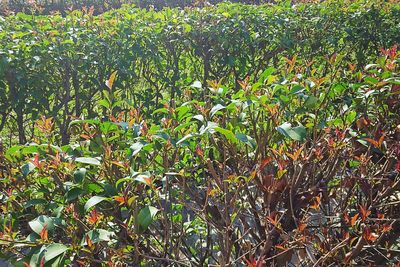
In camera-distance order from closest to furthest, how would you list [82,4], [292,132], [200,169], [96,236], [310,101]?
[96,236] < [292,132] < [310,101] < [200,169] < [82,4]

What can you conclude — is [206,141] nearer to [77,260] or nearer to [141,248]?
[141,248]

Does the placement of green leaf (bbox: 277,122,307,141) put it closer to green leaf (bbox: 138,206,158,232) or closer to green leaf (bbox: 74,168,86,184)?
green leaf (bbox: 138,206,158,232)

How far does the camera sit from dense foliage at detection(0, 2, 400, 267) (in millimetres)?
1892

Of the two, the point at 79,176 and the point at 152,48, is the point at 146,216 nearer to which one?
the point at 79,176

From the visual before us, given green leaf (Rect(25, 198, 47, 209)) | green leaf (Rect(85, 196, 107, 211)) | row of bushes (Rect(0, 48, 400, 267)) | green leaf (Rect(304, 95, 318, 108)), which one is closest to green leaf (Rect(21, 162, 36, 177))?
row of bushes (Rect(0, 48, 400, 267))

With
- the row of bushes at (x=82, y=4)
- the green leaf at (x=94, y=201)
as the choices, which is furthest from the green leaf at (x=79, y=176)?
the row of bushes at (x=82, y=4)

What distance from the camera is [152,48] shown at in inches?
166

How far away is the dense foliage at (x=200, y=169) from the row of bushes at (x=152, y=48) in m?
0.02

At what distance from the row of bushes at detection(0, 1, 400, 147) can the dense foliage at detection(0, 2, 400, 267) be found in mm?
21

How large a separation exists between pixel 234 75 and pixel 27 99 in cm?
180

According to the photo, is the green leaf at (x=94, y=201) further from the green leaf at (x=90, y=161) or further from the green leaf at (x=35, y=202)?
the green leaf at (x=35, y=202)

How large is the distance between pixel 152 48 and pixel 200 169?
6.18ft

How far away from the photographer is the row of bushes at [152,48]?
3.81 metres

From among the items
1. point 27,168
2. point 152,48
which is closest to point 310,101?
point 27,168
